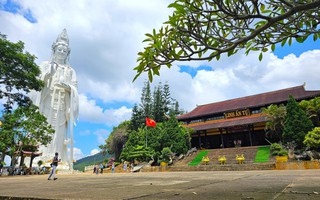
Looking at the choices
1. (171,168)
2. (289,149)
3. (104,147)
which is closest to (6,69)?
(171,168)

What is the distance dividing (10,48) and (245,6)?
569 inches

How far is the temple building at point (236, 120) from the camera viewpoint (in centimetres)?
2377

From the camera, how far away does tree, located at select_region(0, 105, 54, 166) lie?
563 inches

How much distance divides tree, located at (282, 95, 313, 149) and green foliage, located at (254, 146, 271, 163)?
1909 mm

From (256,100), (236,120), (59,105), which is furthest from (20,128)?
(256,100)

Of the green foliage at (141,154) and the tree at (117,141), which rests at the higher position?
Answer: the tree at (117,141)

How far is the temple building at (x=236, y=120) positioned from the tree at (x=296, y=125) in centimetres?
410

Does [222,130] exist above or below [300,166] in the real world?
above

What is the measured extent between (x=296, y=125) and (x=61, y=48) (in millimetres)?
22647

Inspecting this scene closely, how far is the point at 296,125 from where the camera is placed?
17156 millimetres

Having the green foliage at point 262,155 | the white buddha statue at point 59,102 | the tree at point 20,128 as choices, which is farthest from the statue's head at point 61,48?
the green foliage at point 262,155

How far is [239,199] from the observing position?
2.04 meters

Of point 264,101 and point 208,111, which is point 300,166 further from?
point 208,111

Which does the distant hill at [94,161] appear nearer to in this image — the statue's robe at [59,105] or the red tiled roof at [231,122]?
the statue's robe at [59,105]
